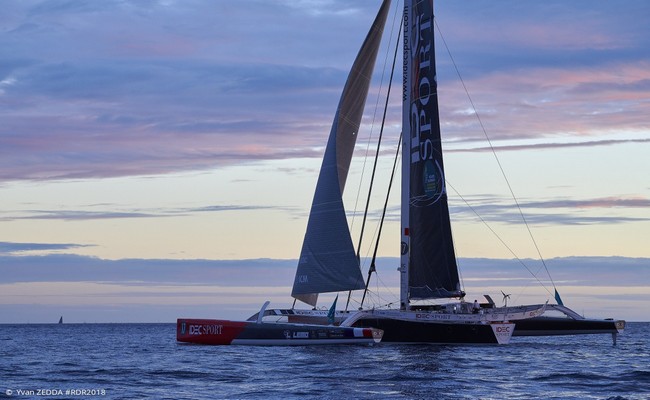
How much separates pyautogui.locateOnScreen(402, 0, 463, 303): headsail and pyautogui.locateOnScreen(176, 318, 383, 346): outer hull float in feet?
13.7

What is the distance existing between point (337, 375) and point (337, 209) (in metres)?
14.4

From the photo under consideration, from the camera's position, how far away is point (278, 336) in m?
46.2

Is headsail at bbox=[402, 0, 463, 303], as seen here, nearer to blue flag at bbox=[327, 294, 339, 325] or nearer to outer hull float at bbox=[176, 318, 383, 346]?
blue flag at bbox=[327, 294, 339, 325]

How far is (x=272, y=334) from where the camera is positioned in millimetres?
46188

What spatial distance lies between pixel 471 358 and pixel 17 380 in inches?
757

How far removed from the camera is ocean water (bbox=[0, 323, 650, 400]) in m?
29.3

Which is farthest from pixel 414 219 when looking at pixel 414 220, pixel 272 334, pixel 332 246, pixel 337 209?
pixel 272 334

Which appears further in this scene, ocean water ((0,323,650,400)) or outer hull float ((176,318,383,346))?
outer hull float ((176,318,383,346))

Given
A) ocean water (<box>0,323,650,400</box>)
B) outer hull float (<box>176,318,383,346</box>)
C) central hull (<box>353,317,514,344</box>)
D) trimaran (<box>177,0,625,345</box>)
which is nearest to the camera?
ocean water (<box>0,323,650,400</box>)

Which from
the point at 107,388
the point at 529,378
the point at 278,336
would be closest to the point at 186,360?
the point at 278,336

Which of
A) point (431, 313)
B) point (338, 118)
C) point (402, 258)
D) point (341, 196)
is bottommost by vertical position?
point (431, 313)

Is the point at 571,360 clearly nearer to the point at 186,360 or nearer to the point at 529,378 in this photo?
the point at 529,378

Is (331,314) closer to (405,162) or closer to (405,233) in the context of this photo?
(405,233)

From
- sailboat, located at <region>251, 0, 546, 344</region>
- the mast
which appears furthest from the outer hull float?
the mast
